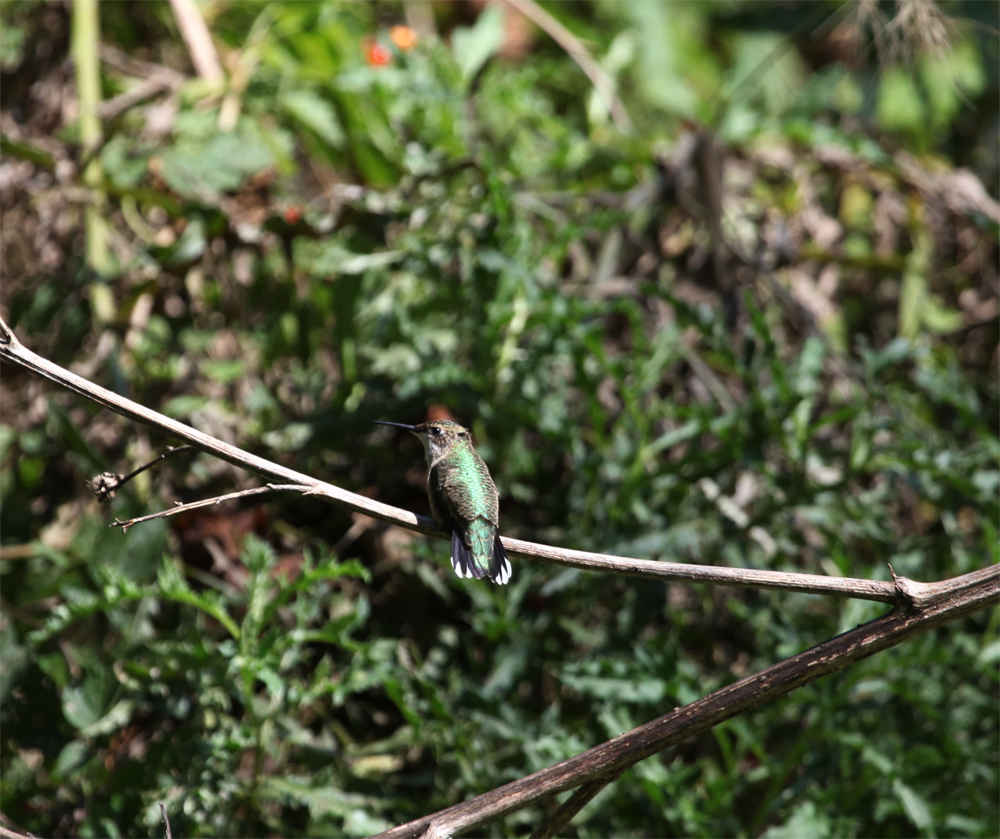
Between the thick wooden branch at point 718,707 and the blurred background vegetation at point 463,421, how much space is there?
85cm

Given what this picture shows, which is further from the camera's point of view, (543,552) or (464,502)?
(464,502)

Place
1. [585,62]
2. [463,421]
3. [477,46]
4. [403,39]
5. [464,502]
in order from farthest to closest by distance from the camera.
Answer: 1. [585,62]
2. [403,39]
3. [477,46]
4. [463,421]
5. [464,502]

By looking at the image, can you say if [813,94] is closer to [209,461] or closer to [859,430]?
[859,430]

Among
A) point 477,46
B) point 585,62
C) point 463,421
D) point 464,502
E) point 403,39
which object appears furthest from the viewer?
point 585,62

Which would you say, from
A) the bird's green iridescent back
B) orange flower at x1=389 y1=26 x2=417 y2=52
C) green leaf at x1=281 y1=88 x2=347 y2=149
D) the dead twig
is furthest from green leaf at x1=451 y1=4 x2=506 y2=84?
the bird's green iridescent back

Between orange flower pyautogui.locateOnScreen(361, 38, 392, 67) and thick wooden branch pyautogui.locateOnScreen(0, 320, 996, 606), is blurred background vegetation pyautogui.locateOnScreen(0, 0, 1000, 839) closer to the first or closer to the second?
orange flower pyautogui.locateOnScreen(361, 38, 392, 67)

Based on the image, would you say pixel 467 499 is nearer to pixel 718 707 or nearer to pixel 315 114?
pixel 718 707

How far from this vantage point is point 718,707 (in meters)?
1.76

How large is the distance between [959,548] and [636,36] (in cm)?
323

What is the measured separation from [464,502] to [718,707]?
0.81 metres

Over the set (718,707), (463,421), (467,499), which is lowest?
(463,421)

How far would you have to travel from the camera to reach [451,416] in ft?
11.8

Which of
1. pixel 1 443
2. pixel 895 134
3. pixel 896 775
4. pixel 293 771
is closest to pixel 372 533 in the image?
pixel 293 771

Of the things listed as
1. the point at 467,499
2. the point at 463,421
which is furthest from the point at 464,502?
the point at 463,421
